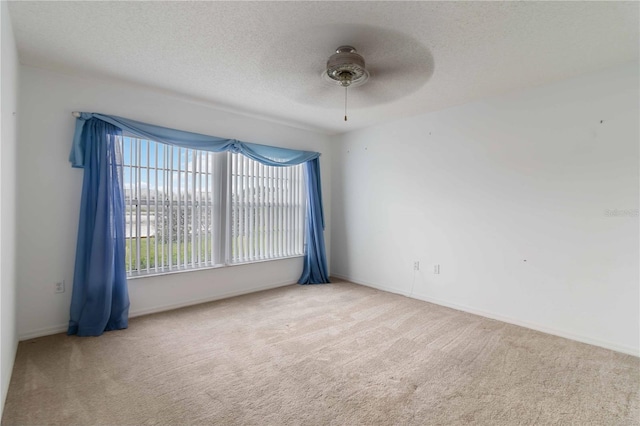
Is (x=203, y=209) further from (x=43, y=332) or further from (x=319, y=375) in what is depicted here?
(x=319, y=375)

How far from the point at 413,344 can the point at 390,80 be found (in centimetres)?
248

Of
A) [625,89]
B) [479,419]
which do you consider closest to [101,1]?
[479,419]

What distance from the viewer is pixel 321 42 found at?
2307mm

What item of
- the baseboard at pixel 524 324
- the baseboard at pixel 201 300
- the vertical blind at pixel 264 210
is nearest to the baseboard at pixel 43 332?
the baseboard at pixel 201 300

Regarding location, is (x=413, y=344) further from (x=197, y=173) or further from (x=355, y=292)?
(x=197, y=173)

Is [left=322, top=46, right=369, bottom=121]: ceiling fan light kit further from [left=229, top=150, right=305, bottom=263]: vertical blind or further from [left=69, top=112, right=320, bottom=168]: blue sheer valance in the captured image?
[left=229, top=150, right=305, bottom=263]: vertical blind

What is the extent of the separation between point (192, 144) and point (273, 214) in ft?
5.17

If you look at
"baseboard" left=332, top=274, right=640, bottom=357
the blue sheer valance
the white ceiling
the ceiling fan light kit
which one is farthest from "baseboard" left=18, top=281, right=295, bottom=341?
the ceiling fan light kit

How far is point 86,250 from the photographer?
2947 millimetres

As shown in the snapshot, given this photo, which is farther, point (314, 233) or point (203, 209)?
point (314, 233)

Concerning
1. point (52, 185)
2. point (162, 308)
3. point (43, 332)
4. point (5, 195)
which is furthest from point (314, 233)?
point (5, 195)

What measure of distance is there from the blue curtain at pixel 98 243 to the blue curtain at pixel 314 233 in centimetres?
260

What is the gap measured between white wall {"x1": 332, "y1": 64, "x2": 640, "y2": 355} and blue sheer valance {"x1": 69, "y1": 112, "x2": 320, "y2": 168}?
137 cm

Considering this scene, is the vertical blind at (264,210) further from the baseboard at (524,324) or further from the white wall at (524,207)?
the baseboard at (524,324)
